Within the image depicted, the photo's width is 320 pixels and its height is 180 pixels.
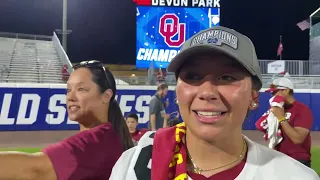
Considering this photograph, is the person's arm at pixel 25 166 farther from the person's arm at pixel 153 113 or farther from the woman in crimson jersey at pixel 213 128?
the person's arm at pixel 153 113

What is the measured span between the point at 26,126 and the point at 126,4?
75.9ft

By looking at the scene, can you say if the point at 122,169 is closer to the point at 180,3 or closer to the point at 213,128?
the point at 213,128

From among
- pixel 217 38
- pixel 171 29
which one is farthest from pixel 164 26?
pixel 217 38

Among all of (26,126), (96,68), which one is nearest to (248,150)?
(96,68)

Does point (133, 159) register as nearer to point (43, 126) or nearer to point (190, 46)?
point (190, 46)

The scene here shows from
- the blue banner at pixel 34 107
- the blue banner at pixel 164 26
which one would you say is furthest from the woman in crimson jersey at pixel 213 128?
the blue banner at pixel 164 26

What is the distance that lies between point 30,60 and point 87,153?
25.4m

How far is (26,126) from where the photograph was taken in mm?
14812

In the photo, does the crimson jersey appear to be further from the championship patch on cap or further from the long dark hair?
the championship patch on cap

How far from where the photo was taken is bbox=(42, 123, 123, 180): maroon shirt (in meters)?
1.84

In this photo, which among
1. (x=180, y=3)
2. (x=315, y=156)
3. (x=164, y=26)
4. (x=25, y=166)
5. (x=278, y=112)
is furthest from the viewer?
(x=180, y=3)

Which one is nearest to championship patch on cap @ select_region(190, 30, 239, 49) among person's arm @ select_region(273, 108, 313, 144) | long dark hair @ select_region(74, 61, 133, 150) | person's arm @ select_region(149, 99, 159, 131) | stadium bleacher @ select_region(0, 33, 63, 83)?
long dark hair @ select_region(74, 61, 133, 150)

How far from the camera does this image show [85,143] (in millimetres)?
1991

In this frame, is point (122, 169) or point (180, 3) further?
point (180, 3)
